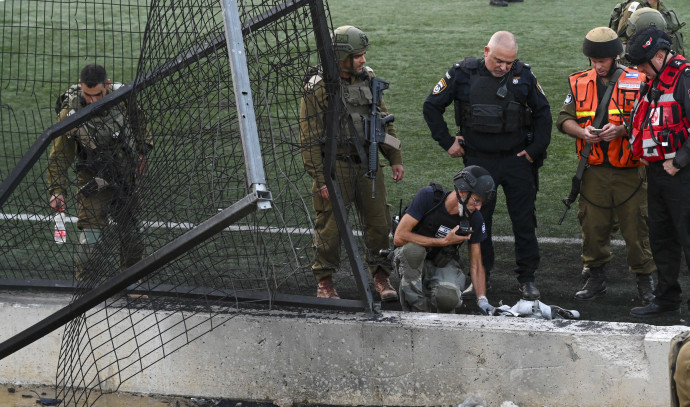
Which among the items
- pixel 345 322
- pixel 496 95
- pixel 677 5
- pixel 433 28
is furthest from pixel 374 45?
pixel 345 322

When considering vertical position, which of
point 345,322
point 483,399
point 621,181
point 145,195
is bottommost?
point 483,399

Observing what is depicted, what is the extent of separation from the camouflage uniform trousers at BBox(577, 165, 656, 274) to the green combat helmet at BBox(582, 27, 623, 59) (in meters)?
0.82

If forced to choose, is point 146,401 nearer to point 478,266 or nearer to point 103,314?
point 103,314

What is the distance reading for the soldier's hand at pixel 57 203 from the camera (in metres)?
6.48

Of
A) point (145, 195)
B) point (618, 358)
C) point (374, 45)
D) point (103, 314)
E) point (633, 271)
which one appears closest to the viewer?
point (145, 195)

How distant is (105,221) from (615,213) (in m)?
3.56

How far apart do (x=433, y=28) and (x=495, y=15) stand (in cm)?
118

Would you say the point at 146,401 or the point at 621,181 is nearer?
the point at 146,401

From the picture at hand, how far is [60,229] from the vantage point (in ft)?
21.3

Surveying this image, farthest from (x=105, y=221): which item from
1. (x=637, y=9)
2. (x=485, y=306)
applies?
(x=637, y=9)

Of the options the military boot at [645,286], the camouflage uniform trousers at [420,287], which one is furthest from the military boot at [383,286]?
the military boot at [645,286]

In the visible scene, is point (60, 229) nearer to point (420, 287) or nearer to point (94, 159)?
point (94, 159)

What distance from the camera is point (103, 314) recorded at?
607cm

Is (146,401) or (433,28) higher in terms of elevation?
(433,28)
